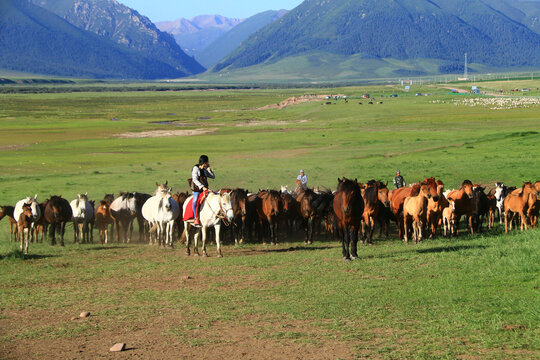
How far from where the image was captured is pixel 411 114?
301ft

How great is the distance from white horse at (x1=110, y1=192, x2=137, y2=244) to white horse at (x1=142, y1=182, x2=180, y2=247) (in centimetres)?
121

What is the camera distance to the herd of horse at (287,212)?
62.8 ft

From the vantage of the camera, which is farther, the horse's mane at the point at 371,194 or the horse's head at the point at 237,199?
the horse's head at the point at 237,199

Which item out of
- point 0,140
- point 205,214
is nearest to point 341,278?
point 205,214

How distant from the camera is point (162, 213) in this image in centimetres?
2155

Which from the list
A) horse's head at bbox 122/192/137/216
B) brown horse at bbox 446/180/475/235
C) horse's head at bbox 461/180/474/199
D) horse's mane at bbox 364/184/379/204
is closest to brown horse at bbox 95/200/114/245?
horse's head at bbox 122/192/137/216

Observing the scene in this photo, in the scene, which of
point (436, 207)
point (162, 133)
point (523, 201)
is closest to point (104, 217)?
point (436, 207)

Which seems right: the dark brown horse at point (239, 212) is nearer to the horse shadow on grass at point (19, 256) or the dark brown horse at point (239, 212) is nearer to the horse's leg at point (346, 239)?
the horse's leg at point (346, 239)

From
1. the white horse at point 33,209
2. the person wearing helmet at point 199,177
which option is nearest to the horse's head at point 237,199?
the person wearing helmet at point 199,177

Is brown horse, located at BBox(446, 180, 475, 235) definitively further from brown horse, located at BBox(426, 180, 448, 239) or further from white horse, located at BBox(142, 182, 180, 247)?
white horse, located at BBox(142, 182, 180, 247)

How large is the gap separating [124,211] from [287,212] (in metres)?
5.41

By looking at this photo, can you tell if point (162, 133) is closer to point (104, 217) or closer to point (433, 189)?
point (104, 217)

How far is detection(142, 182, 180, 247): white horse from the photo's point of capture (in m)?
21.2

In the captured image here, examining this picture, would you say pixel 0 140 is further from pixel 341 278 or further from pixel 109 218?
pixel 341 278
